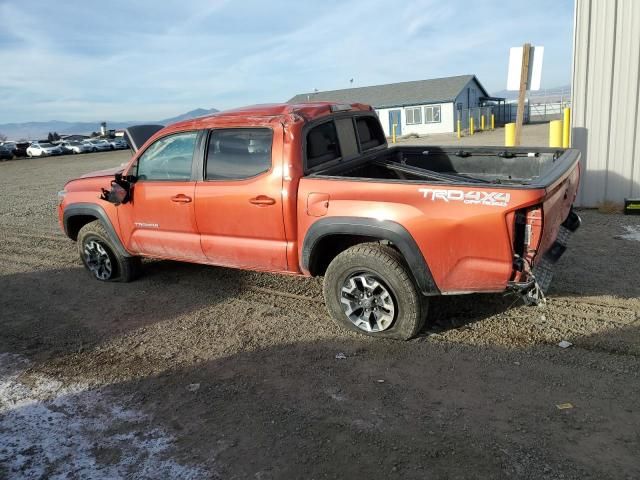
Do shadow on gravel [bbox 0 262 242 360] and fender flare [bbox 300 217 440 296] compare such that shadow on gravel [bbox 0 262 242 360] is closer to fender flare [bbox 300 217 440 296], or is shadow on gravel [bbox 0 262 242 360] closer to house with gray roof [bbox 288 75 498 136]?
fender flare [bbox 300 217 440 296]

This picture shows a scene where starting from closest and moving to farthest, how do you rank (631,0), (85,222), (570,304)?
(570,304), (85,222), (631,0)

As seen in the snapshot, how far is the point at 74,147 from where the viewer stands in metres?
44.8

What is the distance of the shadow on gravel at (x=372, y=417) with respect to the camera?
277 cm

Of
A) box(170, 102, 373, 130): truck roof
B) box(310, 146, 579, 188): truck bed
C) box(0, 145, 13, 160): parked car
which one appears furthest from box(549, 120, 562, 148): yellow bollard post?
box(0, 145, 13, 160): parked car

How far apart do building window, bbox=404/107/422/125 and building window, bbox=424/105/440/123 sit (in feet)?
1.76

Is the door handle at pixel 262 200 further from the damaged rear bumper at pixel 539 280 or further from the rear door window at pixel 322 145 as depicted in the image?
the damaged rear bumper at pixel 539 280

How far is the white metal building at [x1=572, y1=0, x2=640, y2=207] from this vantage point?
7539 millimetres

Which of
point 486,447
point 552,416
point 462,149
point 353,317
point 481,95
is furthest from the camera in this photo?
point 481,95

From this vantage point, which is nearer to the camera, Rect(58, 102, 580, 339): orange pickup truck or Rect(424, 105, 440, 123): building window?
Rect(58, 102, 580, 339): orange pickup truck

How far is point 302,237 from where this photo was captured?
4.28 m

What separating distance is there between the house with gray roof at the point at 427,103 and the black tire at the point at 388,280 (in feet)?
127

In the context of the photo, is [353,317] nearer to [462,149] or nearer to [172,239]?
[172,239]

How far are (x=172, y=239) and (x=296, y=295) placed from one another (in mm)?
1364

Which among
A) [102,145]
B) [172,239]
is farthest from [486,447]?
[102,145]
